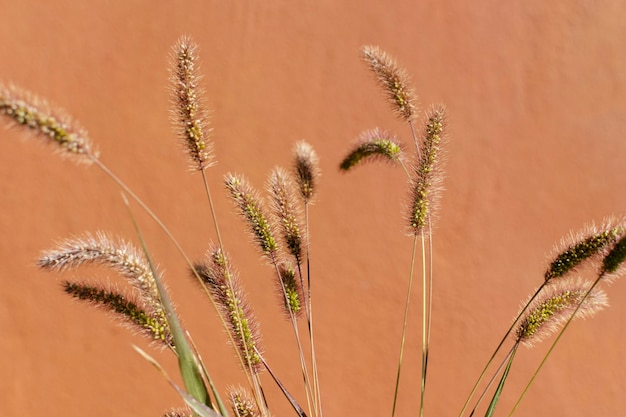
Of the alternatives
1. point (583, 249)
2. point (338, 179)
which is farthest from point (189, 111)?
point (338, 179)

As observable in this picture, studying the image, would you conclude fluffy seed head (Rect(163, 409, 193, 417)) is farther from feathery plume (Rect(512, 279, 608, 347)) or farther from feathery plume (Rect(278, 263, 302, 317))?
feathery plume (Rect(512, 279, 608, 347))

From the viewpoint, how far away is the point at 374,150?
42.6 inches

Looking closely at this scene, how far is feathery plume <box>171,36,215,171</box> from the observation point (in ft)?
2.84

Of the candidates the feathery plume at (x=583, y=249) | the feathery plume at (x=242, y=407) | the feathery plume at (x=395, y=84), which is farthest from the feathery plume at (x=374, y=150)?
the feathery plume at (x=242, y=407)

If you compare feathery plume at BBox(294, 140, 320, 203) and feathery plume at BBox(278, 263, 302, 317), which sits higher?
feathery plume at BBox(294, 140, 320, 203)

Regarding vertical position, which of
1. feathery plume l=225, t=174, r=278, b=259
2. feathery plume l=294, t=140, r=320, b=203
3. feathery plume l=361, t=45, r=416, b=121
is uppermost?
feathery plume l=361, t=45, r=416, b=121

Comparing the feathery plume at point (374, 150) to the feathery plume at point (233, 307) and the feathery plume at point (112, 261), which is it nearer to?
the feathery plume at point (233, 307)

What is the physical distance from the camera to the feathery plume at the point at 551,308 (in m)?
0.95

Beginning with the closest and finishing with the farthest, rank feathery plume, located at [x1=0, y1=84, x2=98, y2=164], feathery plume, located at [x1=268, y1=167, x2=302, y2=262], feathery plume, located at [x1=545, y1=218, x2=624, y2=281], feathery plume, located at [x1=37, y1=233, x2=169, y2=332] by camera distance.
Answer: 1. feathery plume, located at [x1=0, y1=84, x2=98, y2=164]
2. feathery plume, located at [x1=37, y1=233, x2=169, y2=332]
3. feathery plume, located at [x1=545, y1=218, x2=624, y2=281]
4. feathery plume, located at [x1=268, y1=167, x2=302, y2=262]

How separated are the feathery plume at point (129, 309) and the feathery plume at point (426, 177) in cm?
41

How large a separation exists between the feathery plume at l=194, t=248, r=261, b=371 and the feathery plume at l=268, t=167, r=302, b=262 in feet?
0.34

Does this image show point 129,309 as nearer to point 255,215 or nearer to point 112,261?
point 112,261

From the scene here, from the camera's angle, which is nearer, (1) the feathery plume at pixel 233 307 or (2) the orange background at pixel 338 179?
(1) the feathery plume at pixel 233 307

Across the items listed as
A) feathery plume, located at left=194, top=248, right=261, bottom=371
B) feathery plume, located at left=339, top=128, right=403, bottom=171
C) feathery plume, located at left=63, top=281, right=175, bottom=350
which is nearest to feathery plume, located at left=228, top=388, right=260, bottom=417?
feathery plume, located at left=194, top=248, right=261, bottom=371
